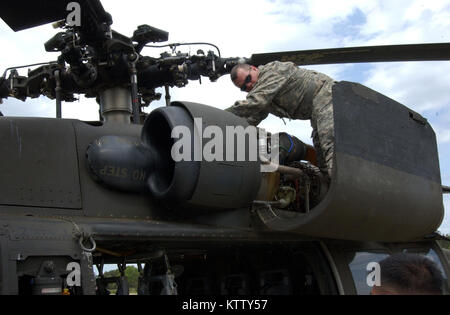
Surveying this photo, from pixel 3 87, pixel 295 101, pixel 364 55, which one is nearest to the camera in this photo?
pixel 295 101

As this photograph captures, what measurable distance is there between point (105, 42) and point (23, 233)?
7.97ft

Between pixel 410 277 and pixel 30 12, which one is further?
pixel 30 12

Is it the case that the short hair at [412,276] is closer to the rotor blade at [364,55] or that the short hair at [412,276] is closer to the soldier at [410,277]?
the soldier at [410,277]

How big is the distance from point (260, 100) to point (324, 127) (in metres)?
0.54

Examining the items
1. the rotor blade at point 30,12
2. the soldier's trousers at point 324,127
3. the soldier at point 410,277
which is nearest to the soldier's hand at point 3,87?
the rotor blade at point 30,12

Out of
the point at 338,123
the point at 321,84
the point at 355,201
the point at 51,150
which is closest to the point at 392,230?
the point at 355,201

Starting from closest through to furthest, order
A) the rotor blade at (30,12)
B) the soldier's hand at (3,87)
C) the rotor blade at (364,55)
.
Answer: the rotor blade at (30,12) → the rotor blade at (364,55) → the soldier's hand at (3,87)

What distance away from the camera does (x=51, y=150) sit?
3373 mm

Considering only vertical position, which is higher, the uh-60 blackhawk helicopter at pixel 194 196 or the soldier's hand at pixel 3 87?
the soldier's hand at pixel 3 87

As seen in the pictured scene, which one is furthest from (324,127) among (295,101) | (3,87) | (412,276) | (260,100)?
(3,87)

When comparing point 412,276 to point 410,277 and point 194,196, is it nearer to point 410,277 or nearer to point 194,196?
point 410,277

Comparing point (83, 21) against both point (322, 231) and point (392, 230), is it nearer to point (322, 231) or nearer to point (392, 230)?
point (322, 231)

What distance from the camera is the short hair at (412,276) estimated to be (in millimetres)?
1556

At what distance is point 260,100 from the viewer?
13.4ft
